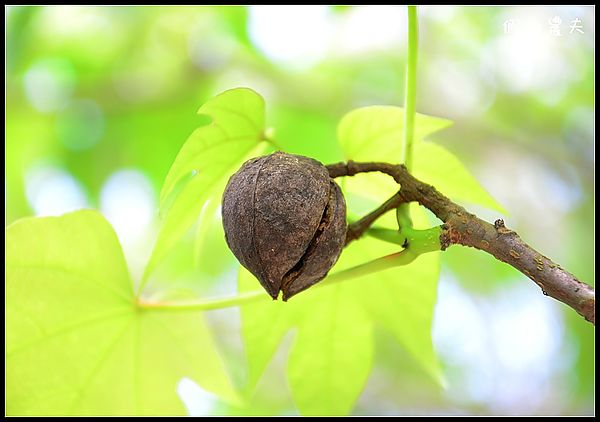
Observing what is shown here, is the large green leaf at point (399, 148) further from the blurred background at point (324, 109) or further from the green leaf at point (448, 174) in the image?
the blurred background at point (324, 109)

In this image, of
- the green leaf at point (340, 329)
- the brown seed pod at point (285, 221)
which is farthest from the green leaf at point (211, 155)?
the green leaf at point (340, 329)

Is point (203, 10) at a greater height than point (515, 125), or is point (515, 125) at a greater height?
point (203, 10)

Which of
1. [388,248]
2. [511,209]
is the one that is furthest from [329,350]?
[511,209]

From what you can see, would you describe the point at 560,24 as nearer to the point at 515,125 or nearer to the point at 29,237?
the point at 515,125

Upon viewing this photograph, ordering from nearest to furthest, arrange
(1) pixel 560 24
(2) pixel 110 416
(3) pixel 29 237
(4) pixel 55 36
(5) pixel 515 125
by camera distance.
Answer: (3) pixel 29 237 < (2) pixel 110 416 < (1) pixel 560 24 < (5) pixel 515 125 < (4) pixel 55 36

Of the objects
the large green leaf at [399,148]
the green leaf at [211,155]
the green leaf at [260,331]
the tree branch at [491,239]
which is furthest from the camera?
the green leaf at [260,331]

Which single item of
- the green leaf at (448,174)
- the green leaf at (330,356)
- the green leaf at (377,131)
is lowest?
the green leaf at (330,356)

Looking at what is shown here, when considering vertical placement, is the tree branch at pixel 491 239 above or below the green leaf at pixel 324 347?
above
